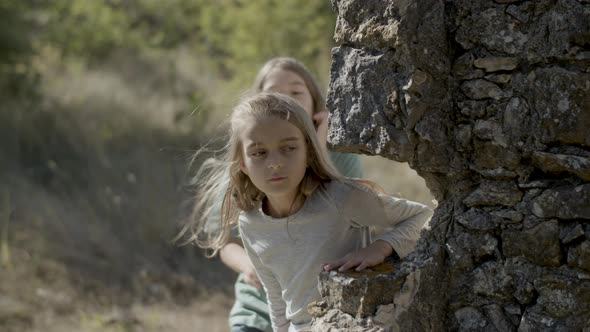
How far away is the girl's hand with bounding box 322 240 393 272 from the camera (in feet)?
7.68

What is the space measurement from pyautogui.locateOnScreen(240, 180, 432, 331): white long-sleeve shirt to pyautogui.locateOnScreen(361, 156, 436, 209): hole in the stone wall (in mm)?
4366

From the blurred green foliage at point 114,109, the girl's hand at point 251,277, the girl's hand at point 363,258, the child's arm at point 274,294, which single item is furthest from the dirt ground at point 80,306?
the girl's hand at point 363,258

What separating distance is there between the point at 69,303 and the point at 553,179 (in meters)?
5.29

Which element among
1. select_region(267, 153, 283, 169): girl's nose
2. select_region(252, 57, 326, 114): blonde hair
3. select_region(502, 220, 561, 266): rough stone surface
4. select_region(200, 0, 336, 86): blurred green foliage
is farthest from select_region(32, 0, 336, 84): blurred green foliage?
select_region(502, 220, 561, 266): rough stone surface

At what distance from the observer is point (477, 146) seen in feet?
7.27

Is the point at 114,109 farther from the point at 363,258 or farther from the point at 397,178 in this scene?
the point at 363,258

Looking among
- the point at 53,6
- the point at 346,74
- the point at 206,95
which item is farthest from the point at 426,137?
the point at 53,6

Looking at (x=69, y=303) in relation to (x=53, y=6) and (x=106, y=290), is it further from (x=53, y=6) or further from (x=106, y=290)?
(x=53, y=6)

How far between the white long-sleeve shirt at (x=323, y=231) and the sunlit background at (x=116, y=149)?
375 centimetres

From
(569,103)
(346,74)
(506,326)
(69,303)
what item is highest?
(69,303)

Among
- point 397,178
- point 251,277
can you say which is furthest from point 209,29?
point 251,277

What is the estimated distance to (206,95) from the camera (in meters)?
10.4

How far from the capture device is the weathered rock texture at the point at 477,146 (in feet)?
6.79

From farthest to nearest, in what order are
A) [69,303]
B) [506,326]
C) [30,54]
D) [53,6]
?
[53,6] → [30,54] → [69,303] → [506,326]
